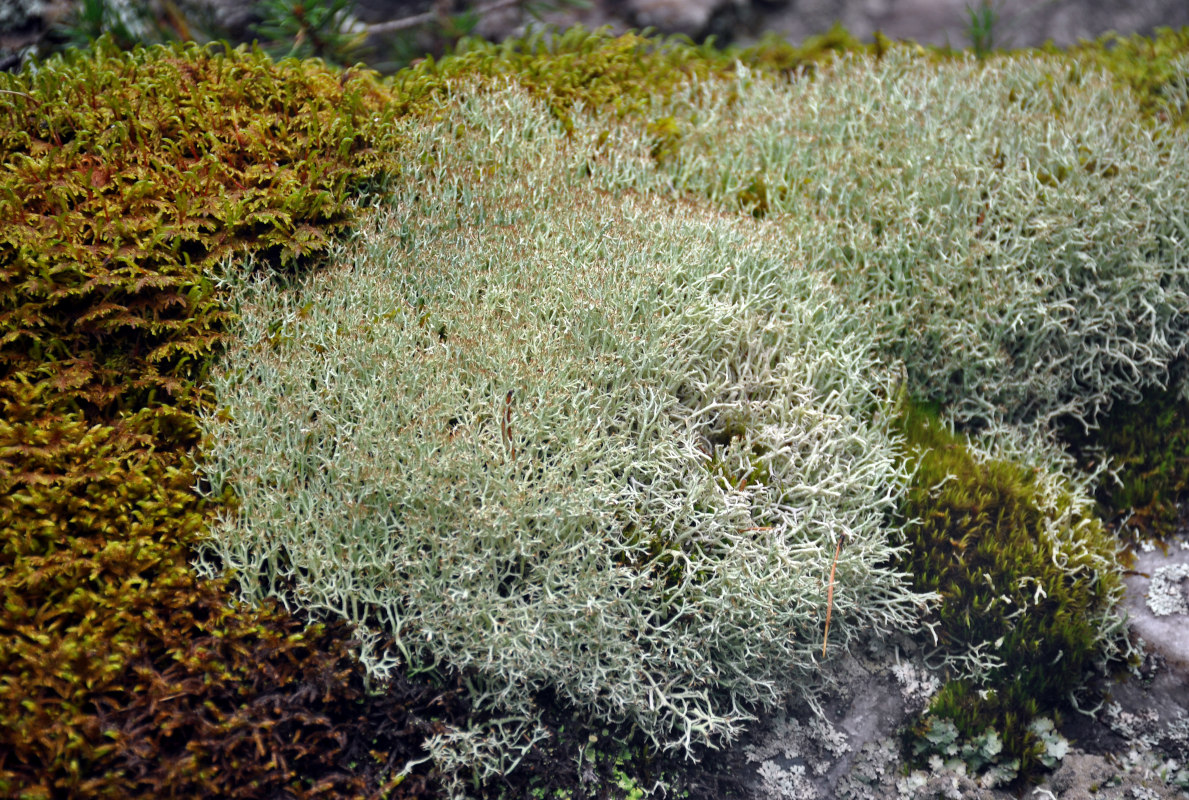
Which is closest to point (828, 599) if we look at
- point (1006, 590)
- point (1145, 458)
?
point (1006, 590)

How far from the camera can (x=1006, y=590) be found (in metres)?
2.86

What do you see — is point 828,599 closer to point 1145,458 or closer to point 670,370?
point 670,370

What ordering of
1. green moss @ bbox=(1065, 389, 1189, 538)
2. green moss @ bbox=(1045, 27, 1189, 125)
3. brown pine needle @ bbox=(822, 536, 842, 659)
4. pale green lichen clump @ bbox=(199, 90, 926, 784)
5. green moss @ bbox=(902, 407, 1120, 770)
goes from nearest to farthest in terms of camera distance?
pale green lichen clump @ bbox=(199, 90, 926, 784), brown pine needle @ bbox=(822, 536, 842, 659), green moss @ bbox=(902, 407, 1120, 770), green moss @ bbox=(1065, 389, 1189, 538), green moss @ bbox=(1045, 27, 1189, 125)

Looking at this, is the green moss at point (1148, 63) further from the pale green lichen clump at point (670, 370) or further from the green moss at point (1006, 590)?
the green moss at point (1006, 590)

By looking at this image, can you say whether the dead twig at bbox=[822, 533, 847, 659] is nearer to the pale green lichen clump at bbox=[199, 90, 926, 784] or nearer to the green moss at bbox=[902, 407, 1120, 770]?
the pale green lichen clump at bbox=[199, 90, 926, 784]

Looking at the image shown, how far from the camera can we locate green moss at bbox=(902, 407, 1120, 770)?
2748mm

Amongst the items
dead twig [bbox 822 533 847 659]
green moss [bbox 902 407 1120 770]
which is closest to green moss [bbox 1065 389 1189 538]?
green moss [bbox 902 407 1120 770]

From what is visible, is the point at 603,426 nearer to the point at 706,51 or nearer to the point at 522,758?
the point at 522,758

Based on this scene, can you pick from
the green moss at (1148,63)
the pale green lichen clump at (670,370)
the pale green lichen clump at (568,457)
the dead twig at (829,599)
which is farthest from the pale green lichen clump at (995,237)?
the dead twig at (829,599)

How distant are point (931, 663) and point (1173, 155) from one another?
2580mm

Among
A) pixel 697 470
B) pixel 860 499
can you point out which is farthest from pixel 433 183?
pixel 860 499

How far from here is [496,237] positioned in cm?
307

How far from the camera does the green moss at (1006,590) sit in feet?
9.02

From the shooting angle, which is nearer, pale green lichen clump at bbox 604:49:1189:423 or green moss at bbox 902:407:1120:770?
green moss at bbox 902:407:1120:770
